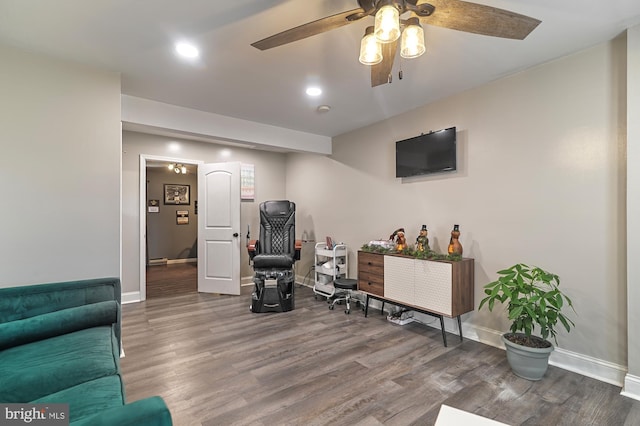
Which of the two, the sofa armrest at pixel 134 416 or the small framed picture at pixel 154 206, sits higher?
the small framed picture at pixel 154 206

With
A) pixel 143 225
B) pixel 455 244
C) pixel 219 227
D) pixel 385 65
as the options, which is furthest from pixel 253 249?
pixel 385 65

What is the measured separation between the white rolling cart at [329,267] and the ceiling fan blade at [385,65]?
2.56 m

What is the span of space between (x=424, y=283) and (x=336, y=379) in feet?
4.23

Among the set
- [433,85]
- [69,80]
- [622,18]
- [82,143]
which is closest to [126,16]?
[69,80]

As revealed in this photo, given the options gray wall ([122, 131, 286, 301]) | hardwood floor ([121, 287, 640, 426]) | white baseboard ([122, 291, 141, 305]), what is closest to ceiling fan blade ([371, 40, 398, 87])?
hardwood floor ([121, 287, 640, 426])

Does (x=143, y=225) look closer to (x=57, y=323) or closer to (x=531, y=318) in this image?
(x=57, y=323)

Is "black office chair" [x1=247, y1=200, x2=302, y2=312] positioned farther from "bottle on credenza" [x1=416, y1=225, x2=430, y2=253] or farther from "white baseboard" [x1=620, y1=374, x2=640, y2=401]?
"white baseboard" [x1=620, y1=374, x2=640, y2=401]

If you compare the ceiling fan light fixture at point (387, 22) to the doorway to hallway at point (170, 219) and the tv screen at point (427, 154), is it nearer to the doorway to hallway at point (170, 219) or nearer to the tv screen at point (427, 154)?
the tv screen at point (427, 154)

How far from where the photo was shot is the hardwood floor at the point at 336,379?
5.97ft

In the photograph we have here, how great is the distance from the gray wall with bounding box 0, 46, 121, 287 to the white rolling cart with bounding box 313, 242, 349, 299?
252 centimetres

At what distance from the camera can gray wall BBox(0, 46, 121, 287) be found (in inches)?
87.3

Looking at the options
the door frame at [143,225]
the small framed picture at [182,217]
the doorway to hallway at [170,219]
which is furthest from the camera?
Result: the small framed picture at [182,217]

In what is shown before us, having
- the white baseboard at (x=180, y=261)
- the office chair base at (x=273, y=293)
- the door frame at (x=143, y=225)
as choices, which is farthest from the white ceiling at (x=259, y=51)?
the white baseboard at (x=180, y=261)

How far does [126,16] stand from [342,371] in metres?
2.93
